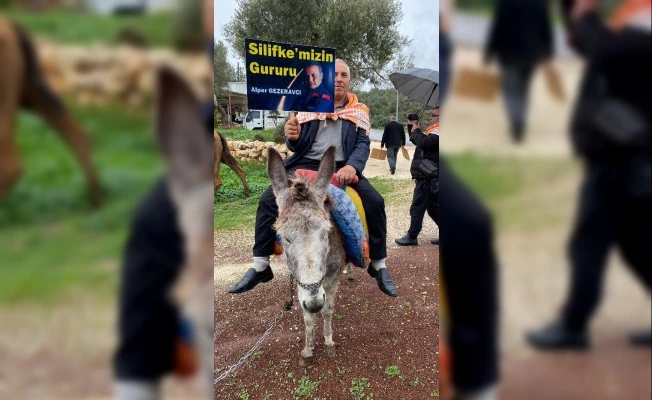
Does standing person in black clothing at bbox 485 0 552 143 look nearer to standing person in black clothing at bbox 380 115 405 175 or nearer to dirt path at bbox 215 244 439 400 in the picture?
dirt path at bbox 215 244 439 400

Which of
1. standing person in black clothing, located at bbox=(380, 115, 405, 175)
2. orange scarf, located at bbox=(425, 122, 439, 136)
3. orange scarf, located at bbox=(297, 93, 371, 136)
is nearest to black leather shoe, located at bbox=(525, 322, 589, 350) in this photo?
orange scarf, located at bbox=(297, 93, 371, 136)

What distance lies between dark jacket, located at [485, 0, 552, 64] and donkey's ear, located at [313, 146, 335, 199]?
1581 mm

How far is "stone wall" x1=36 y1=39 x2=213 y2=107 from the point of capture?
0.91 m

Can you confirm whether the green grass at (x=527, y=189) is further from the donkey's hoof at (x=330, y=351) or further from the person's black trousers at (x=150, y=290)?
the donkey's hoof at (x=330, y=351)

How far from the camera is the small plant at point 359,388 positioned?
9.14ft

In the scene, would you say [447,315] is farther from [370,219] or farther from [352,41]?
[352,41]

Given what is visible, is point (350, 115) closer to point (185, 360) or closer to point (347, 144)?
point (347, 144)

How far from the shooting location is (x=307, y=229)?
2326 mm

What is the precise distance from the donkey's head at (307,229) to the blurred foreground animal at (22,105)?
1455 mm

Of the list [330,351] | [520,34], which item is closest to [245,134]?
[330,351]

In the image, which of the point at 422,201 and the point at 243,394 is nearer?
the point at 243,394

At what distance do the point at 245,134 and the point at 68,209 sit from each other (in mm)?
5323

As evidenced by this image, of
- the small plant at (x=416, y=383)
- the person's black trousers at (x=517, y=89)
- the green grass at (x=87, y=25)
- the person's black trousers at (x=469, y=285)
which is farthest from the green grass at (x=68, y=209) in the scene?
the small plant at (x=416, y=383)

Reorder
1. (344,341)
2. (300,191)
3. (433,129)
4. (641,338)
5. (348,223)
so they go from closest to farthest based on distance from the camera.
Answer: (641,338), (300,191), (348,223), (344,341), (433,129)
